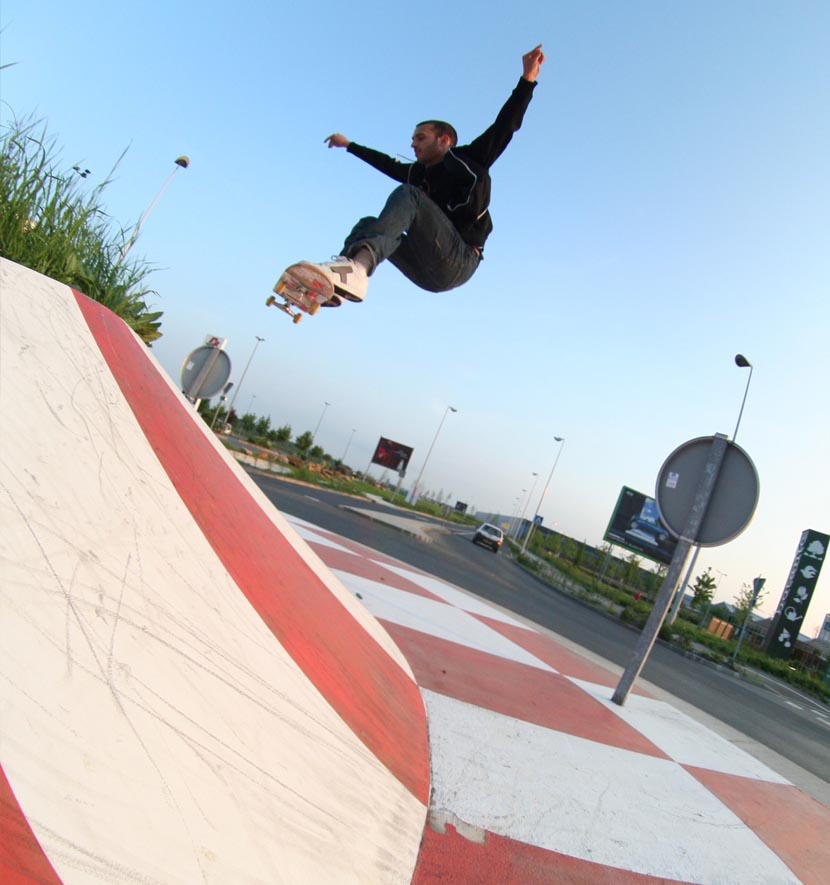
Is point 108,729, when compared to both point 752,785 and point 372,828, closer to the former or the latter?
point 372,828

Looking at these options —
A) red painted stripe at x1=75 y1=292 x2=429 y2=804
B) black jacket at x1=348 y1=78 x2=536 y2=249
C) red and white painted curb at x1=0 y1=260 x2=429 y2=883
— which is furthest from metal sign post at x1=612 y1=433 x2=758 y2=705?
red and white painted curb at x1=0 y1=260 x2=429 y2=883

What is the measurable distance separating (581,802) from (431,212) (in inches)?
90.9

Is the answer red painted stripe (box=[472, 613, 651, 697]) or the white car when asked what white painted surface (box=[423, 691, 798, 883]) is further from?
the white car

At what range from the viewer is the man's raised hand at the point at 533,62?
91.2 inches

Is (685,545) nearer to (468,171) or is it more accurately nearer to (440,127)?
(468,171)

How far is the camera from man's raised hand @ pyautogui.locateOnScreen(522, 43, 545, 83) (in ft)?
7.60

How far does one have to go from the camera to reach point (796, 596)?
2633 cm

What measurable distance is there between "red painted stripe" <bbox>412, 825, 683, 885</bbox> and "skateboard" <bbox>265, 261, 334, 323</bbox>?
1.83 m

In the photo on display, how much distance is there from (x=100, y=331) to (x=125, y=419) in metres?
0.41

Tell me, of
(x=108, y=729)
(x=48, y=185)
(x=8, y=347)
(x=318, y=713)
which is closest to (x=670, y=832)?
(x=318, y=713)

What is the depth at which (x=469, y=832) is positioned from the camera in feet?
3.88

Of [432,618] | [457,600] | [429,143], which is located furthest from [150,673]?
[457,600]

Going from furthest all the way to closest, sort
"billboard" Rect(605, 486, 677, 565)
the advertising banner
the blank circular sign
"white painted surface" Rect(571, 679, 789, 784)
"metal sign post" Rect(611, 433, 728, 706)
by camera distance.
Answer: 1. "billboard" Rect(605, 486, 677, 565)
2. the advertising banner
3. "metal sign post" Rect(611, 433, 728, 706)
4. the blank circular sign
5. "white painted surface" Rect(571, 679, 789, 784)

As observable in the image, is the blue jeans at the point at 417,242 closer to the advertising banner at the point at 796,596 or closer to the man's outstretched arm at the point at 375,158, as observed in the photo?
the man's outstretched arm at the point at 375,158
